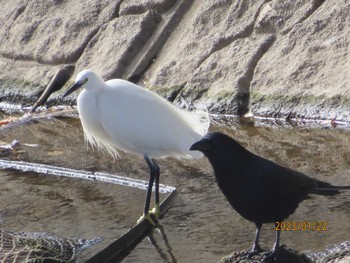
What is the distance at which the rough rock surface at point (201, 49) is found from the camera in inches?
351

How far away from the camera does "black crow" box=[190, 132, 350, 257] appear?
4645 millimetres

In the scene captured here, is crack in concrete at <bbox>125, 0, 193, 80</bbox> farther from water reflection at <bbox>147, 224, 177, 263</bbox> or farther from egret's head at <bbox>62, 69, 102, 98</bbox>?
water reflection at <bbox>147, 224, 177, 263</bbox>

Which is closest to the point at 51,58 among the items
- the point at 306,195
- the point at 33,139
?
the point at 33,139

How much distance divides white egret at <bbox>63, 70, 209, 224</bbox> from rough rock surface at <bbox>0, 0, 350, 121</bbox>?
78.3 inches

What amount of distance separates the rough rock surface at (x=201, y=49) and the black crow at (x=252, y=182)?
367 centimetres

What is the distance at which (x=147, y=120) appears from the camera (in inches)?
276

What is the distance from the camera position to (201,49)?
9.89m

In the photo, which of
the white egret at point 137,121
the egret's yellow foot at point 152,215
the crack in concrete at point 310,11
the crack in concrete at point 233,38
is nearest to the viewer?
the egret's yellow foot at point 152,215

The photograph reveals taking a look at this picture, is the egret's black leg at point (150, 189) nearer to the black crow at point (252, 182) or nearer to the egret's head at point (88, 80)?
the egret's head at point (88, 80)

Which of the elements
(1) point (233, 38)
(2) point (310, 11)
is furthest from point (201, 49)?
(2) point (310, 11)

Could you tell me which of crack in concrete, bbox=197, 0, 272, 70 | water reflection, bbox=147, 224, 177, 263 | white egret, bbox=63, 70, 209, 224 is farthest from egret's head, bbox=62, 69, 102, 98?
crack in concrete, bbox=197, 0, 272, 70

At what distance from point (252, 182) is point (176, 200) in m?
2.19

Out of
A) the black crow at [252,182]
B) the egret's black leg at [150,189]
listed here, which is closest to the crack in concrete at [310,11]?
the egret's black leg at [150,189]

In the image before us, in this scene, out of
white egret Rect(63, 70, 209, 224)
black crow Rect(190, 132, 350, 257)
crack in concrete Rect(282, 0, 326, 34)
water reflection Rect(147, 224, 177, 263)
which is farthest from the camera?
crack in concrete Rect(282, 0, 326, 34)
